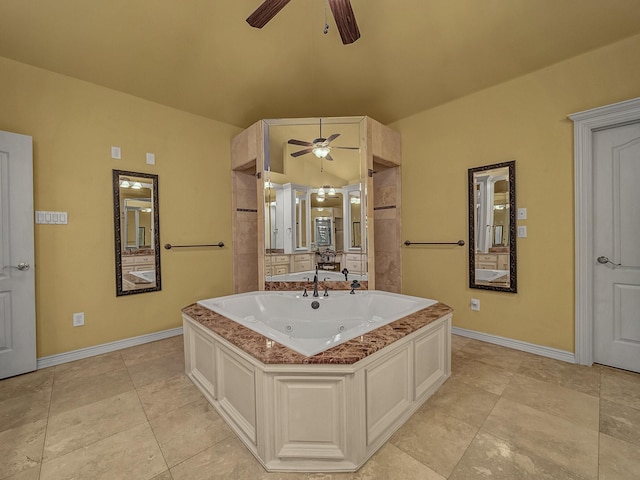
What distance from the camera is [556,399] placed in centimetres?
177

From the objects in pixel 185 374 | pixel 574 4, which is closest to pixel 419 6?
pixel 574 4

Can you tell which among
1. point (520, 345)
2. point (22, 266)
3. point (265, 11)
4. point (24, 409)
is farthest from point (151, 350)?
point (520, 345)

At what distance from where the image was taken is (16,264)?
217 cm

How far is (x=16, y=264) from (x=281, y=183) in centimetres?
231

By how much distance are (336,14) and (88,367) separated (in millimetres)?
3183

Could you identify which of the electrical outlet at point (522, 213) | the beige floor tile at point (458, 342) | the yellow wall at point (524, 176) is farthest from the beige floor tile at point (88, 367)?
the electrical outlet at point (522, 213)

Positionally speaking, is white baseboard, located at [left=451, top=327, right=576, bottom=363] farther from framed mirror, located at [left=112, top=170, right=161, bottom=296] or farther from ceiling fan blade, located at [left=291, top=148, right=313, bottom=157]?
framed mirror, located at [left=112, top=170, right=161, bottom=296]

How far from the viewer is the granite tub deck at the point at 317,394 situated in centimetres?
124

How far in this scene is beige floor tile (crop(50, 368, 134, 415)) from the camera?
1793 mm

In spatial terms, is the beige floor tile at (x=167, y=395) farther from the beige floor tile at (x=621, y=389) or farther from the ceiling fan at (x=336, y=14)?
the beige floor tile at (x=621, y=389)

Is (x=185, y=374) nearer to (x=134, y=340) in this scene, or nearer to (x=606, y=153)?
(x=134, y=340)

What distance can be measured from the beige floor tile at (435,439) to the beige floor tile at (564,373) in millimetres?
991

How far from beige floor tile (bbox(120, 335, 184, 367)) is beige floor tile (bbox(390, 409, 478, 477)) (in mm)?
2118

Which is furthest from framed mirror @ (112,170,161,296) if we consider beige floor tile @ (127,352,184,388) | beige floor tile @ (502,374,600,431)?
beige floor tile @ (502,374,600,431)
